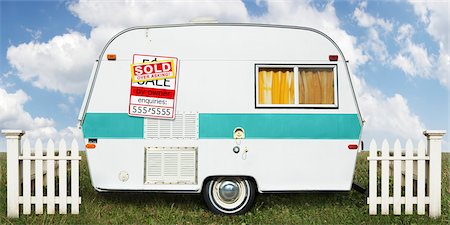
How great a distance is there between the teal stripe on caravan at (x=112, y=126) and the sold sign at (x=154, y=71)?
663mm

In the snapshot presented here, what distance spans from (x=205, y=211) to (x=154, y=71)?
252cm

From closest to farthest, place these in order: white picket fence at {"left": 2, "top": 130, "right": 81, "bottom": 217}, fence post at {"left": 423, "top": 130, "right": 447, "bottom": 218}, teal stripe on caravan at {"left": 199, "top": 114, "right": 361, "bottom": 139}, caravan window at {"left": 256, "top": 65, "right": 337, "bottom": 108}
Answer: teal stripe on caravan at {"left": 199, "top": 114, "right": 361, "bottom": 139}
caravan window at {"left": 256, "top": 65, "right": 337, "bottom": 108}
white picket fence at {"left": 2, "top": 130, "right": 81, "bottom": 217}
fence post at {"left": 423, "top": 130, "right": 447, "bottom": 218}

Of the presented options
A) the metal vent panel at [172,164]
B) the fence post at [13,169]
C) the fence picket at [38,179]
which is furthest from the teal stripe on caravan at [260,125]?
the fence post at [13,169]

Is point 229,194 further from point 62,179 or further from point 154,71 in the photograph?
point 62,179

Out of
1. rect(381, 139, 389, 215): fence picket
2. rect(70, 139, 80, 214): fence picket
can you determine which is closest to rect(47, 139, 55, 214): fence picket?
rect(70, 139, 80, 214): fence picket

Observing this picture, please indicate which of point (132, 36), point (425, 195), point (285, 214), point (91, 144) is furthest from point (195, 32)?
point (425, 195)

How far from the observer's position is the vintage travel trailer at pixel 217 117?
821cm

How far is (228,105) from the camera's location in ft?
27.1

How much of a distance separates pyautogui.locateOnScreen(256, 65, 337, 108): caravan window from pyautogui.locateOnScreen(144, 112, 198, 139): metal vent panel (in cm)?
115

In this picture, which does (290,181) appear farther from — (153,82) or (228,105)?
(153,82)

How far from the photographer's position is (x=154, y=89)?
324 inches

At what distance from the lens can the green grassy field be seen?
8.24 meters

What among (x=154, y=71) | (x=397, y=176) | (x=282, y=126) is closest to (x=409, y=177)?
(x=397, y=176)

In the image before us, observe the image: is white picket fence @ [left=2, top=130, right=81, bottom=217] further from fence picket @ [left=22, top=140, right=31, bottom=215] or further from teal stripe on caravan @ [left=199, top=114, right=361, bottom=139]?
teal stripe on caravan @ [left=199, top=114, right=361, bottom=139]
